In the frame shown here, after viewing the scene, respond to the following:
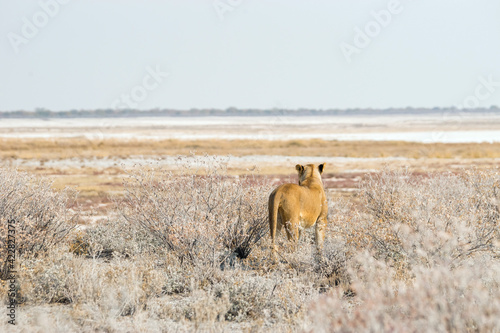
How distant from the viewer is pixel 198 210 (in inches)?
344

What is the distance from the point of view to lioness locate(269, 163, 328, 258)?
8023mm

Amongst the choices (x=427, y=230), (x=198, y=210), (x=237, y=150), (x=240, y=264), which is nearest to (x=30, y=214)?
(x=198, y=210)

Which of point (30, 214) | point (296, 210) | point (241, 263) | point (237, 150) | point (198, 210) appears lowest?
point (237, 150)

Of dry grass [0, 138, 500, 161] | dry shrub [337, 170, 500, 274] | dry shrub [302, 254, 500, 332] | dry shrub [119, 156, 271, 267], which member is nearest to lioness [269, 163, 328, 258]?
dry shrub [337, 170, 500, 274]

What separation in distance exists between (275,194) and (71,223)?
3.75 metres

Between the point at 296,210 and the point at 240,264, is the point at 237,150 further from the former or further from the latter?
the point at 296,210

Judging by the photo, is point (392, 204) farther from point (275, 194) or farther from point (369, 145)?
point (369, 145)

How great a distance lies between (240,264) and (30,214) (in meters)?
3.18

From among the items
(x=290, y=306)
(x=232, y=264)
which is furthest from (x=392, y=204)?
(x=290, y=306)

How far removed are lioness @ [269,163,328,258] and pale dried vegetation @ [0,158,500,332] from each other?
212 mm

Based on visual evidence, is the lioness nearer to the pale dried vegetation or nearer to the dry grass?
the pale dried vegetation

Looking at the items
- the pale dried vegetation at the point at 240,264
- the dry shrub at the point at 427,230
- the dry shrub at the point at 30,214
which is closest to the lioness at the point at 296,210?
the pale dried vegetation at the point at 240,264

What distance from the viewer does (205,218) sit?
884cm

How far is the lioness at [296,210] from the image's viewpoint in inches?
316
